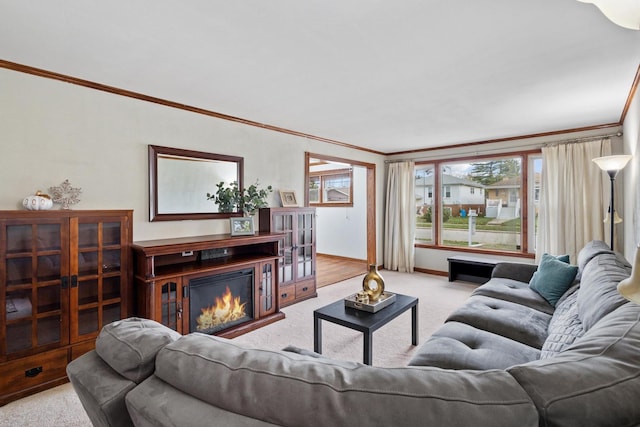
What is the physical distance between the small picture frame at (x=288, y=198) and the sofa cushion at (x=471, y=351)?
2.72m

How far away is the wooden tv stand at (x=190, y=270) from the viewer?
2.64 m

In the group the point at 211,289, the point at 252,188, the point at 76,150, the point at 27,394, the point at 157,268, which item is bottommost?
the point at 27,394

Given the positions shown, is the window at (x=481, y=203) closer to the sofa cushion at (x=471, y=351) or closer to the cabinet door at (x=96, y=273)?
the sofa cushion at (x=471, y=351)

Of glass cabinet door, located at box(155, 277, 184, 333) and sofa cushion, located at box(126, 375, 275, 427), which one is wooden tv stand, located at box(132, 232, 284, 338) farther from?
sofa cushion, located at box(126, 375, 275, 427)

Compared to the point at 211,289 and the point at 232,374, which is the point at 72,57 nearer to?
the point at 211,289

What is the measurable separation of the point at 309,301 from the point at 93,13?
367 centimetres

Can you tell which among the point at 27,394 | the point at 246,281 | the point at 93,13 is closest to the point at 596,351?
the point at 93,13

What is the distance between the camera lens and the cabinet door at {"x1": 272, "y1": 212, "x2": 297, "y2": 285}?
4082mm

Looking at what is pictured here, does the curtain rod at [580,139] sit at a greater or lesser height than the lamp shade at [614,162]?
greater

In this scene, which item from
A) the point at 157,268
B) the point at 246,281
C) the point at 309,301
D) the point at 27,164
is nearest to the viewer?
the point at 27,164

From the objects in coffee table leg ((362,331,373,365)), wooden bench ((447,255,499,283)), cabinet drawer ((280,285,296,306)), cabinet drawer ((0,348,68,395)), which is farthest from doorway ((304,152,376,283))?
cabinet drawer ((0,348,68,395))

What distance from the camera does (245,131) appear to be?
391cm

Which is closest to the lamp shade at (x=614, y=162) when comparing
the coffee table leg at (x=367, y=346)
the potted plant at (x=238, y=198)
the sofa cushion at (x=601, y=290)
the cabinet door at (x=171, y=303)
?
the sofa cushion at (x=601, y=290)

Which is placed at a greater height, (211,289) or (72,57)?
(72,57)
